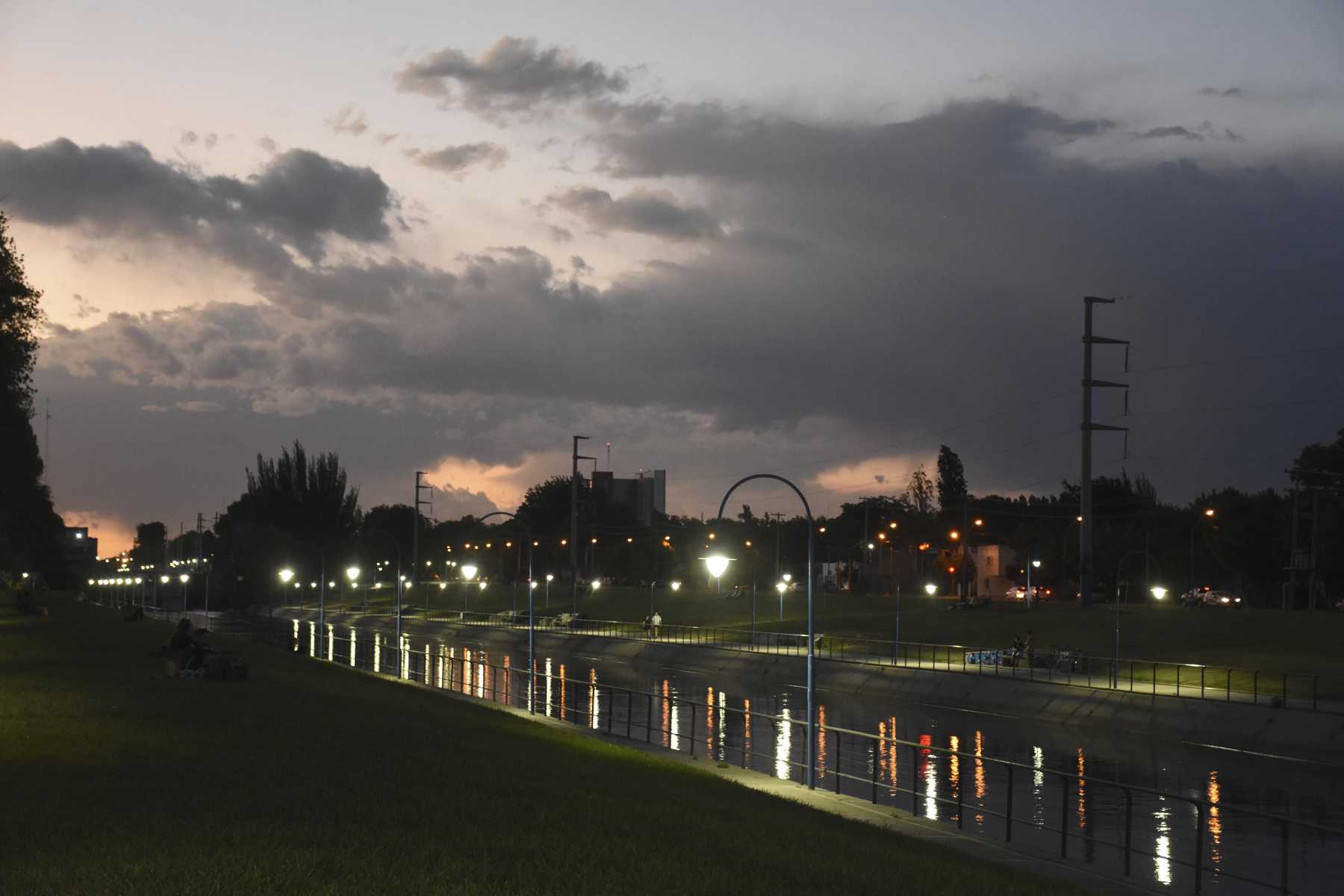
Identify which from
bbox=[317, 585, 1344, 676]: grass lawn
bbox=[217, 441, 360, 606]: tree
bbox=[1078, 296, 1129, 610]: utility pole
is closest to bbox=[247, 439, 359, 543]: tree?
bbox=[217, 441, 360, 606]: tree

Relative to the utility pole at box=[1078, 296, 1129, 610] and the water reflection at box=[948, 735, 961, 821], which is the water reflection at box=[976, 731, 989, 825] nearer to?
the water reflection at box=[948, 735, 961, 821]

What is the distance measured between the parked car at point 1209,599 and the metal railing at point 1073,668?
41.9 m

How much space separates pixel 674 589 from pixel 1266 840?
114862 mm

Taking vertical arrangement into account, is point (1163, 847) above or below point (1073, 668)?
above

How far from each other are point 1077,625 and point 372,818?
6210cm

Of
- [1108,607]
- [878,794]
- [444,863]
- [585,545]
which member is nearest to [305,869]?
[444,863]

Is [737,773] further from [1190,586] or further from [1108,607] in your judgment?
[1190,586]

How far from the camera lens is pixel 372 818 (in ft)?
46.0

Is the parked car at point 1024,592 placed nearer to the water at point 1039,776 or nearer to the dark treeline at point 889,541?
the dark treeline at point 889,541

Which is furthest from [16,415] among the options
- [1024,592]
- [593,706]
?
[1024,592]

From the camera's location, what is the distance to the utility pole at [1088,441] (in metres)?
73.4

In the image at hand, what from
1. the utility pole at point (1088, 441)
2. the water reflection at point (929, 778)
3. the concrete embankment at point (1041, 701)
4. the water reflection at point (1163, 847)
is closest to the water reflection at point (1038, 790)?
the water reflection at point (929, 778)

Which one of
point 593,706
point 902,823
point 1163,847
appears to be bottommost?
point 593,706

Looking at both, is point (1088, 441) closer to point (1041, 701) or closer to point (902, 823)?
point (1041, 701)
